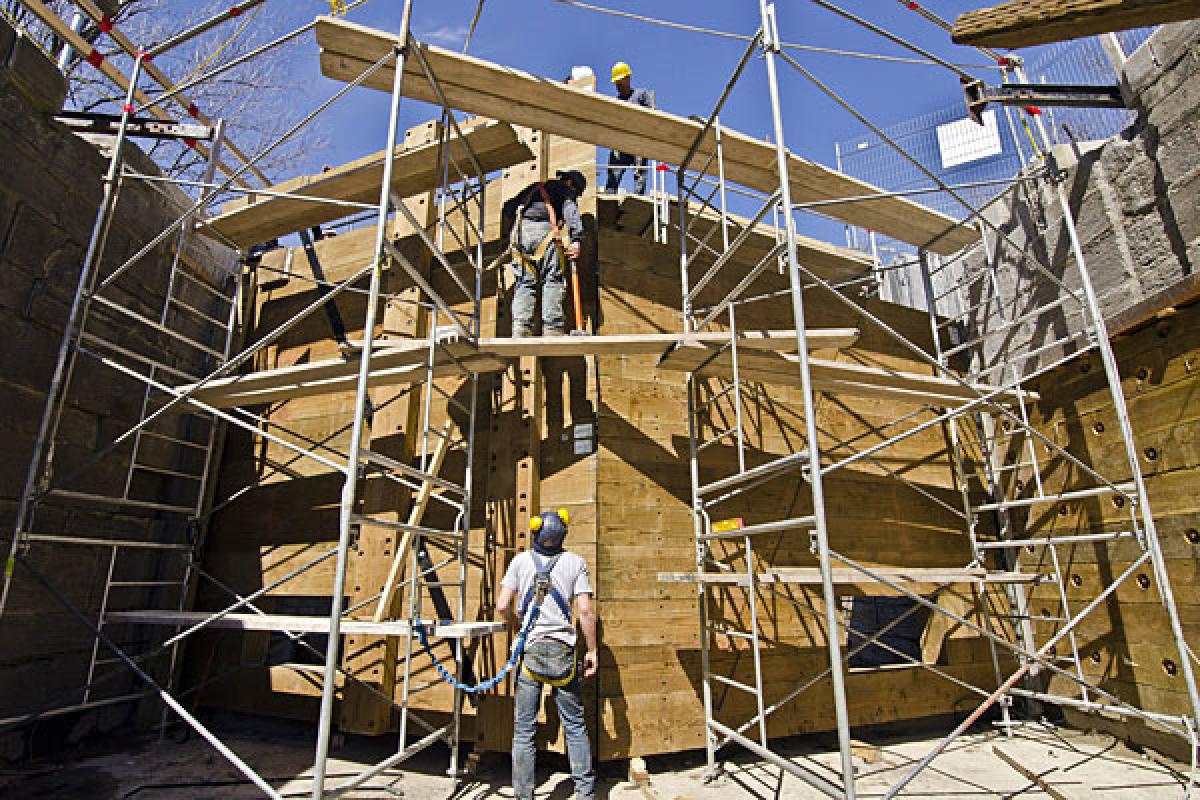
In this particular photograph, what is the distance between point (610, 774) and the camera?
5164 millimetres

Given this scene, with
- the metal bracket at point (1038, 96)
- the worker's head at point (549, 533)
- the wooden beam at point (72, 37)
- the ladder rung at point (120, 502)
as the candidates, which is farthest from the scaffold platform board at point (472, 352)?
the wooden beam at point (72, 37)

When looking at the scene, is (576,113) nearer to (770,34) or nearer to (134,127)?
(770,34)

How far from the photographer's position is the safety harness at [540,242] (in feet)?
19.7

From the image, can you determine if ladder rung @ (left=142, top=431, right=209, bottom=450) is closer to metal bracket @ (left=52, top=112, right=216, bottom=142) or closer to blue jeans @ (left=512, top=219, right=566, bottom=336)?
metal bracket @ (left=52, top=112, right=216, bottom=142)

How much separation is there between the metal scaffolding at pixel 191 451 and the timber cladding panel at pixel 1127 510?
6.57 metres

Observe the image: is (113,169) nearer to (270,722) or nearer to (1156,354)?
(270,722)

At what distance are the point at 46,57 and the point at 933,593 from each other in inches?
451

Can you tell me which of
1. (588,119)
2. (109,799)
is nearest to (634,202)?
(588,119)

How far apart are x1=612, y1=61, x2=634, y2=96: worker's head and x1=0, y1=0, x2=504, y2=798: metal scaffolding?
3346 mm

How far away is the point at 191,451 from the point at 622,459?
550cm

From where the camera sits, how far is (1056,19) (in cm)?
286

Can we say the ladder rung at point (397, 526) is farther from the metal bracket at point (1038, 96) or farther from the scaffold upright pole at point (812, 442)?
the metal bracket at point (1038, 96)

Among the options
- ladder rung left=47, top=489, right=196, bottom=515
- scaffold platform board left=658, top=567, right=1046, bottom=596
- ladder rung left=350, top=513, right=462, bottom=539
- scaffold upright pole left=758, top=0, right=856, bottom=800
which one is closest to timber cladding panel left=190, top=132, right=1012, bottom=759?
scaffold platform board left=658, top=567, right=1046, bottom=596

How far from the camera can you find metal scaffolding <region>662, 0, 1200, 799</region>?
4.92m
